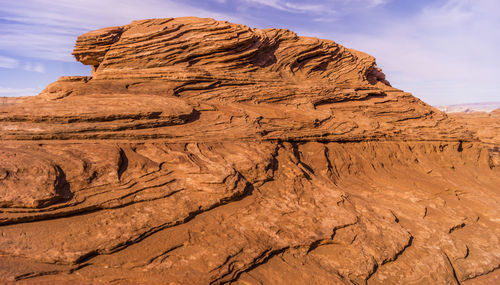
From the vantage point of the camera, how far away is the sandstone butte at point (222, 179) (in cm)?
519

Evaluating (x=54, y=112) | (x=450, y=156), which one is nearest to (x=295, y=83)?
(x=450, y=156)

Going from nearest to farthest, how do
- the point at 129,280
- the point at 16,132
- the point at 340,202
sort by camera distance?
the point at 129,280, the point at 16,132, the point at 340,202

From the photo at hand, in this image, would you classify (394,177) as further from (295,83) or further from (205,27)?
(205,27)

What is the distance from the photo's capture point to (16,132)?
691 cm

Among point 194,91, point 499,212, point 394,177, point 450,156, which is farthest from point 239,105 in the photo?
point 450,156

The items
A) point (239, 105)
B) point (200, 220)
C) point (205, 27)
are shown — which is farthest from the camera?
point (205, 27)

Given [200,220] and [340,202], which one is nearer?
[200,220]

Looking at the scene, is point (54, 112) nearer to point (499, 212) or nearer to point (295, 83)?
point (295, 83)

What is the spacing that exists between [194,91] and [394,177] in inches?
331

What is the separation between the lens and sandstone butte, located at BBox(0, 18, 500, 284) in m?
5.19

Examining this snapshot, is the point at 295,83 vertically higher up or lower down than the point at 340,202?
higher up

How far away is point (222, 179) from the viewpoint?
6988 mm

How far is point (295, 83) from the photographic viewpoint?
13.2 m

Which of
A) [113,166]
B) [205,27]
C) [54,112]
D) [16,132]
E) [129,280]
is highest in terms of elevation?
[205,27]
